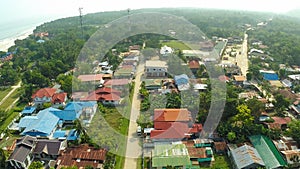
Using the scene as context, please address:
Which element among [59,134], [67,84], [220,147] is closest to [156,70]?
[67,84]

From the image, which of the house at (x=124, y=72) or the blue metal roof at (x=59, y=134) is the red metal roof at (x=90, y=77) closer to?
the house at (x=124, y=72)

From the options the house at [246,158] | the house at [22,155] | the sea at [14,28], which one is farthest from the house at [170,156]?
the sea at [14,28]

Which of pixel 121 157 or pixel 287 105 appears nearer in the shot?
pixel 121 157

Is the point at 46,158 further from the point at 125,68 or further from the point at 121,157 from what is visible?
the point at 125,68

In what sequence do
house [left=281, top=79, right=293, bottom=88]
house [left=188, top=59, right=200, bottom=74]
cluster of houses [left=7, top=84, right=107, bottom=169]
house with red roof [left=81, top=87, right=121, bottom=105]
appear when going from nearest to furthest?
cluster of houses [left=7, top=84, right=107, bottom=169], house with red roof [left=81, top=87, right=121, bottom=105], house [left=281, top=79, right=293, bottom=88], house [left=188, top=59, right=200, bottom=74]

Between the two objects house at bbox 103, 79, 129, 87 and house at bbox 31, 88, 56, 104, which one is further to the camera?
house at bbox 103, 79, 129, 87

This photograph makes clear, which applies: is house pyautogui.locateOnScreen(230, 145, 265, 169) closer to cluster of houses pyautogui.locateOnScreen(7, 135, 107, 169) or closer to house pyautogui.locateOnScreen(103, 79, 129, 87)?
cluster of houses pyautogui.locateOnScreen(7, 135, 107, 169)

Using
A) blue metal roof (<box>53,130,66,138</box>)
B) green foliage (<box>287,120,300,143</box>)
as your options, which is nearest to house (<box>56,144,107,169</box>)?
blue metal roof (<box>53,130,66,138</box>)

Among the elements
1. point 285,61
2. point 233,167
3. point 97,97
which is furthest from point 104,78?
point 285,61
